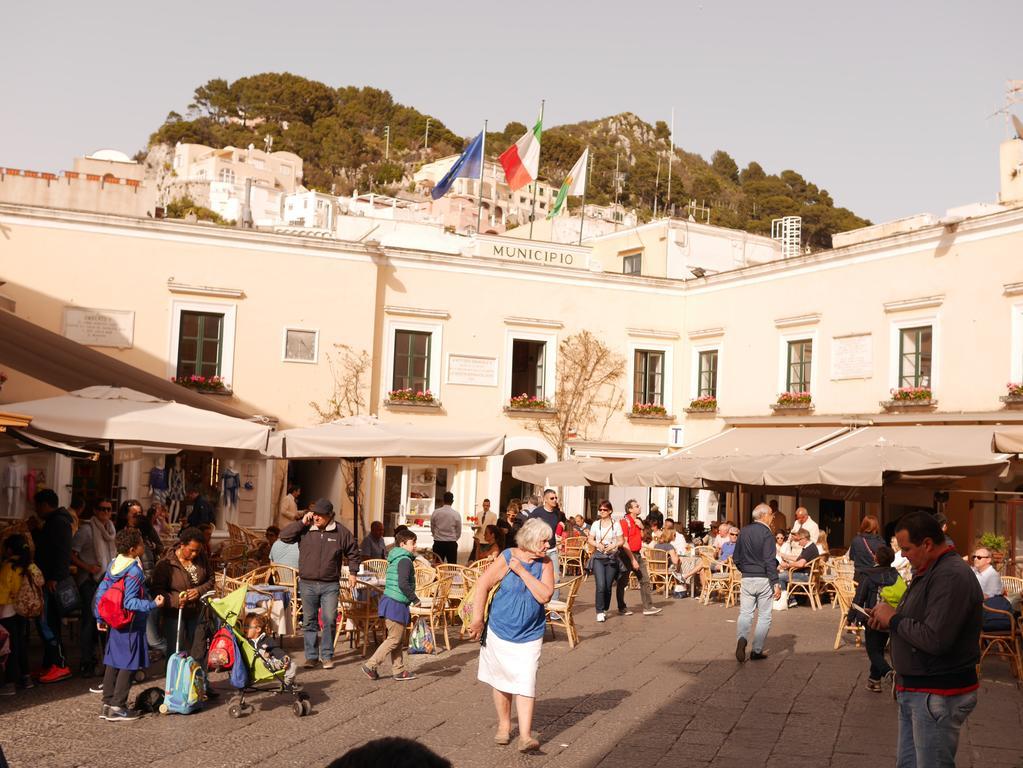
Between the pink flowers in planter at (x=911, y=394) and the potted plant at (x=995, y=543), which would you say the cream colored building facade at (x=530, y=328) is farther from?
the potted plant at (x=995, y=543)

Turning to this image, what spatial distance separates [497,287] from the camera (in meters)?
26.0

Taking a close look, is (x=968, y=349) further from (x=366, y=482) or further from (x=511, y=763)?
(x=511, y=763)

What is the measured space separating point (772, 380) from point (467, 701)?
17595 mm

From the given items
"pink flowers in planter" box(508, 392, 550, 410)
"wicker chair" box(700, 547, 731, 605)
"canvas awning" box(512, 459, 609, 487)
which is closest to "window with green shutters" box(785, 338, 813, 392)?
"canvas awning" box(512, 459, 609, 487)

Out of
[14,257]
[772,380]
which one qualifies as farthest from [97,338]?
[772,380]

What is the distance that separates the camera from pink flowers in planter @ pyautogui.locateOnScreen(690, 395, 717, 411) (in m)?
26.7

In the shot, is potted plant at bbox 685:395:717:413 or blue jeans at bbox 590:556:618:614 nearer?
blue jeans at bbox 590:556:618:614

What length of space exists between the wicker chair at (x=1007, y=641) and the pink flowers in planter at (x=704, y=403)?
16.1 metres

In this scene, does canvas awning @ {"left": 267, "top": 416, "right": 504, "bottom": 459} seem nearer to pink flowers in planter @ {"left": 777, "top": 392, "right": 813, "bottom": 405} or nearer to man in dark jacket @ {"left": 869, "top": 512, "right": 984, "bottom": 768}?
man in dark jacket @ {"left": 869, "top": 512, "right": 984, "bottom": 768}

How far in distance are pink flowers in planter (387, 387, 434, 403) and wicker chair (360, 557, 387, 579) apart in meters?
12.4

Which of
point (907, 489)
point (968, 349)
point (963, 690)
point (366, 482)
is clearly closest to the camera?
point (963, 690)

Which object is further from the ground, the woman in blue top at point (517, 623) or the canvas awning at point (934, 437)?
the canvas awning at point (934, 437)

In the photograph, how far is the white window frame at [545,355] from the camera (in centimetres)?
2602

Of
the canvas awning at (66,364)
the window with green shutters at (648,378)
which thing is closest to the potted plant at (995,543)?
the window with green shutters at (648,378)
